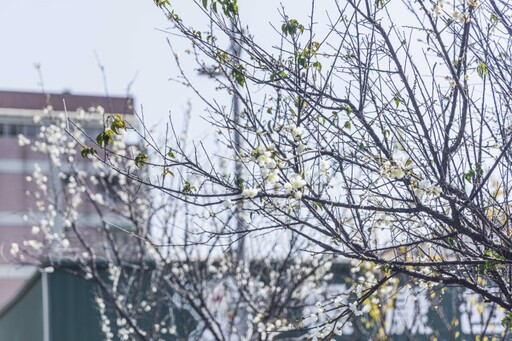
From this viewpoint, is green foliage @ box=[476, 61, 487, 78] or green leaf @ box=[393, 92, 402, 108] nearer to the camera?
green foliage @ box=[476, 61, 487, 78]

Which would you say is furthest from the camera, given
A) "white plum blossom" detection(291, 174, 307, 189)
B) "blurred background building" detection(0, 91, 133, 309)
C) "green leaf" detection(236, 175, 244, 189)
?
"blurred background building" detection(0, 91, 133, 309)

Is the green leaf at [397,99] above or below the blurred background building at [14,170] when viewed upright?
below

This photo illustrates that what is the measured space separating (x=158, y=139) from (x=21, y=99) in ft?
116

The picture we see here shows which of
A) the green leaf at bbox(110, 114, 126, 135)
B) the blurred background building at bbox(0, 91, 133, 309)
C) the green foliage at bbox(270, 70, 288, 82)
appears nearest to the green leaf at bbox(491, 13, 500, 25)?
the green foliage at bbox(270, 70, 288, 82)

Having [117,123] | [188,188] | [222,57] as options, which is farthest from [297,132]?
[222,57]

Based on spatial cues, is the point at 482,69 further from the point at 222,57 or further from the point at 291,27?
the point at 222,57

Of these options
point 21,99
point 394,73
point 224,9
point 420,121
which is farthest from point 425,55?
point 21,99

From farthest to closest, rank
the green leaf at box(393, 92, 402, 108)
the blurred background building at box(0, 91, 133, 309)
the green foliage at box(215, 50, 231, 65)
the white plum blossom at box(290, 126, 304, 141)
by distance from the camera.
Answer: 1. the blurred background building at box(0, 91, 133, 309)
2. the green foliage at box(215, 50, 231, 65)
3. the green leaf at box(393, 92, 402, 108)
4. the white plum blossom at box(290, 126, 304, 141)

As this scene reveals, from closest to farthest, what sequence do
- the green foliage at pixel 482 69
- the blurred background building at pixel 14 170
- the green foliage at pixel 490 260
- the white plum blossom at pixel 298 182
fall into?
the white plum blossom at pixel 298 182
the green foliage at pixel 490 260
the green foliage at pixel 482 69
the blurred background building at pixel 14 170

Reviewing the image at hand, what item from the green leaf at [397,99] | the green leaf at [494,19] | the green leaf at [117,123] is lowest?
the green leaf at [117,123]

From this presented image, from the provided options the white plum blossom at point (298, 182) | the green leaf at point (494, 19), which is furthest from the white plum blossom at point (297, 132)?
the green leaf at point (494, 19)

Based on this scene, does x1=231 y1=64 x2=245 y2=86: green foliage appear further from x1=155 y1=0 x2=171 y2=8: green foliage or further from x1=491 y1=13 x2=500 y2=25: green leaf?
x1=491 y1=13 x2=500 y2=25: green leaf

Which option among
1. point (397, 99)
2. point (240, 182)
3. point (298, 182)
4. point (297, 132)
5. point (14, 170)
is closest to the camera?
point (298, 182)

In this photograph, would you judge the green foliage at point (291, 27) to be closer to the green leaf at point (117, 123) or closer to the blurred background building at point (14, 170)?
the green leaf at point (117, 123)
